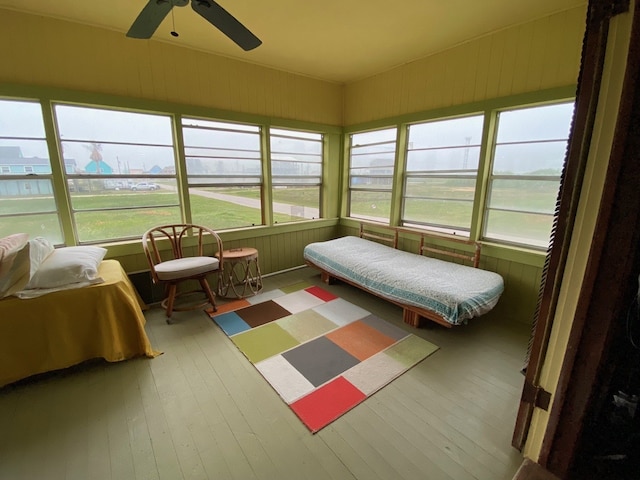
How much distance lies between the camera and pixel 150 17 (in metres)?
1.67

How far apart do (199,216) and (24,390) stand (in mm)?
2052

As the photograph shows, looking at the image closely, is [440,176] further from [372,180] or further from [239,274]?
[239,274]

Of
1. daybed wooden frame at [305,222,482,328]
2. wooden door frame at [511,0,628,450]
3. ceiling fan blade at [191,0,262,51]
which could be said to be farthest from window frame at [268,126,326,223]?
wooden door frame at [511,0,628,450]

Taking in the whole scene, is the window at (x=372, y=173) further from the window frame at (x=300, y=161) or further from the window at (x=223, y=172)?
the window at (x=223, y=172)

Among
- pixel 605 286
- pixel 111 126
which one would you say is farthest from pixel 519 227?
pixel 111 126

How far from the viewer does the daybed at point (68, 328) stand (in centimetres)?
182

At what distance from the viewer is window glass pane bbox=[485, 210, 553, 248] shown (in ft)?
8.61

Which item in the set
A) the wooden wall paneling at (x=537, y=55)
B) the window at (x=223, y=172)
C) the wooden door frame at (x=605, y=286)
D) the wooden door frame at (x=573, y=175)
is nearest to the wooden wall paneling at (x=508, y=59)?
the wooden wall paneling at (x=537, y=55)

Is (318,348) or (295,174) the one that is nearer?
(318,348)

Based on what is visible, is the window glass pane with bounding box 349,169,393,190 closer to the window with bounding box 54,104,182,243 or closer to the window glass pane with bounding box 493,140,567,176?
the window glass pane with bounding box 493,140,567,176

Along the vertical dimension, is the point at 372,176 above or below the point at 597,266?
above

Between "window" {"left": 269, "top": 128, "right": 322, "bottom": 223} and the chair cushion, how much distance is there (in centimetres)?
137

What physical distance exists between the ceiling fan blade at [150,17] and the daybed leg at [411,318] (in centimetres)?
284

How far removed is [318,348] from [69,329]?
1.80 metres
